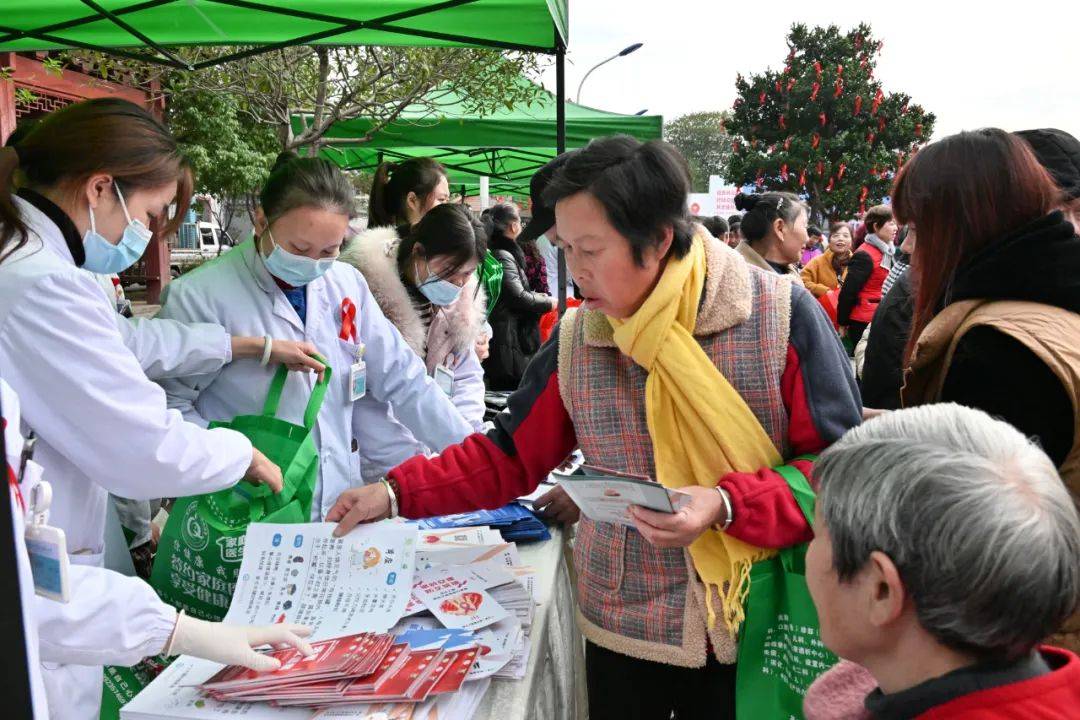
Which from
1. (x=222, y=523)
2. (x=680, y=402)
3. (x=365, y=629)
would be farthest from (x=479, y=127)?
(x=365, y=629)

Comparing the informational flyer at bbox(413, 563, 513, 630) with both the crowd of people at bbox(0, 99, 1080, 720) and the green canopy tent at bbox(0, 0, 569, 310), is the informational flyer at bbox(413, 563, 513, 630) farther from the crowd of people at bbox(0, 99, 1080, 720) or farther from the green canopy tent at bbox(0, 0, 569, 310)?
the green canopy tent at bbox(0, 0, 569, 310)

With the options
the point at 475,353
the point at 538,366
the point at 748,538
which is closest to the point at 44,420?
the point at 538,366

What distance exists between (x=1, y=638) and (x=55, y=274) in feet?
3.39

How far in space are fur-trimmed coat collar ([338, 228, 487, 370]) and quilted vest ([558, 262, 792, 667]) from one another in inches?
44.2

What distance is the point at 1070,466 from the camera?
1.42 meters

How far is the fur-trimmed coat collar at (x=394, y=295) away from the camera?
274 centimetres

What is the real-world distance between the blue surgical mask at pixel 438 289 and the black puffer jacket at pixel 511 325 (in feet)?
8.31

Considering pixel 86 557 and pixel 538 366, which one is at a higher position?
pixel 538 366

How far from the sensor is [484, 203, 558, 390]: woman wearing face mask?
5.48 m

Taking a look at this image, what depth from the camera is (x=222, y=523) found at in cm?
167

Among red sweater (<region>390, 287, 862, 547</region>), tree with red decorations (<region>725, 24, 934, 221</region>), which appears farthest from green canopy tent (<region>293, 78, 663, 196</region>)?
tree with red decorations (<region>725, 24, 934, 221</region>)

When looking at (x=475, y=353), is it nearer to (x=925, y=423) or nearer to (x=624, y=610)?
(x=624, y=610)

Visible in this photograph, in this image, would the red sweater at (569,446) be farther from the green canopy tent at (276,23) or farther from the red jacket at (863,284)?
the red jacket at (863,284)

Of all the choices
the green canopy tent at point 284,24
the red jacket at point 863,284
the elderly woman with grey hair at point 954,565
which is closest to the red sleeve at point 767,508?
the elderly woman with grey hair at point 954,565
